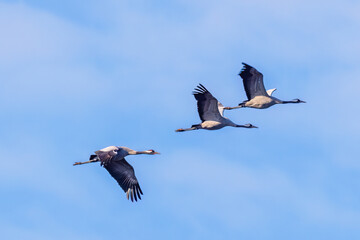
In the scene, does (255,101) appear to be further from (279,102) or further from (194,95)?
(194,95)

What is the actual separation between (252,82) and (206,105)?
3.69 metres

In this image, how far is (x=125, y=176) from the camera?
48844mm

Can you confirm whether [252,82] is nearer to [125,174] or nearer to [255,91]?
[255,91]

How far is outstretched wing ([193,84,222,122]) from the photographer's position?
47.2 m

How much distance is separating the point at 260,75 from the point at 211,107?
11.7ft

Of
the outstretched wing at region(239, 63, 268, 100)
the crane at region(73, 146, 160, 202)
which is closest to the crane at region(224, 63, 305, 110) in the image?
the outstretched wing at region(239, 63, 268, 100)

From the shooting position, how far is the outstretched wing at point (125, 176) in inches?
1917

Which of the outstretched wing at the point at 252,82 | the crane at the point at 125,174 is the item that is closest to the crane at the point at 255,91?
the outstretched wing at the point at 252,82

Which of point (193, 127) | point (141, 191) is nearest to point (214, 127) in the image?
point (193, 127)

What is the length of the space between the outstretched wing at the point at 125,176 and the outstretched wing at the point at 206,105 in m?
4.17

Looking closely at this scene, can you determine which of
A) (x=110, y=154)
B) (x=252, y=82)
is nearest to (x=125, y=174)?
(x=110, y=154)

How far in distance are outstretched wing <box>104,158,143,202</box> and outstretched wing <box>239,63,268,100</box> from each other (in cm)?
706

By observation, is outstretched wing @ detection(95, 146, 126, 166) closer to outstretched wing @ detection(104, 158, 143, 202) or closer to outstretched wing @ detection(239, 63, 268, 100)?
outstretched wing @ detection(104, 158, 143, 202)

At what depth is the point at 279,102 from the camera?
52.9m
